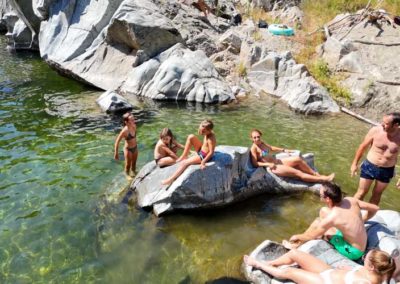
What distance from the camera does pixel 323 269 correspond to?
19.2ft

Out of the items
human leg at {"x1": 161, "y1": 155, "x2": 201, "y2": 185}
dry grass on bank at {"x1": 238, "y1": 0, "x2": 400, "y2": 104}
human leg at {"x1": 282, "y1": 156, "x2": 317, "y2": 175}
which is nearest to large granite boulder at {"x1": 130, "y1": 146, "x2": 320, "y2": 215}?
human leg at {"x1": 161, "y1": 155, "x2": 201, "y2": 185}

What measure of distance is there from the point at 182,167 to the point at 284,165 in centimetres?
291

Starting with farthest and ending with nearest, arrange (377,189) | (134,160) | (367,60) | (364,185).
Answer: (367,60), (134,160), (364,185), (377,189)

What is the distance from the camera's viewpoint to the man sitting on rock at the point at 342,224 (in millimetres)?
6250

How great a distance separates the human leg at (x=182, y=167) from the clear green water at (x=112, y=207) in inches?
34.1

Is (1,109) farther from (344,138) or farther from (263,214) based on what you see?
(344,138)

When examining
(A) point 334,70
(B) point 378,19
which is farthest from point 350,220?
(B) point 378,19

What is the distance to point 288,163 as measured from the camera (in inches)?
380

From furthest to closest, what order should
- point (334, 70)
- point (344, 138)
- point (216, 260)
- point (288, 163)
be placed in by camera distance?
point (334, 70)
point (344, 138)
point (288, 163)
point (216, 260)

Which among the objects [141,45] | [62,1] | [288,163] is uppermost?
[62,1]

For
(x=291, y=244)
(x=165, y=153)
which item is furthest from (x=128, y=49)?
(x=291, y=244)

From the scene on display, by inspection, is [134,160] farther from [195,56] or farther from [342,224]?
[195,56]

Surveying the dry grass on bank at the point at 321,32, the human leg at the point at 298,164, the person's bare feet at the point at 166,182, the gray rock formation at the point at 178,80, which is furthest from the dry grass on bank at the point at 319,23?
the person's bare feet at the point at 166,182

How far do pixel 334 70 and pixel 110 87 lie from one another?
1195 centimetres
